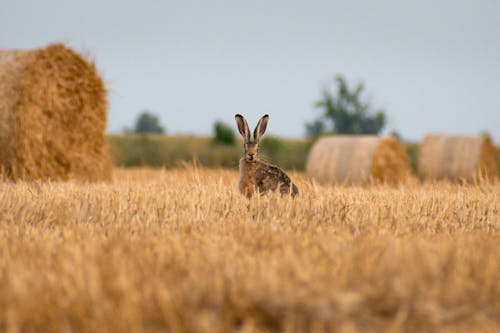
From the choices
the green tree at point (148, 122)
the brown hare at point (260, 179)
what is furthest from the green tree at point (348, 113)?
the brown hare at point (260, 179)

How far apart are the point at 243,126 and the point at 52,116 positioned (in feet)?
20.3

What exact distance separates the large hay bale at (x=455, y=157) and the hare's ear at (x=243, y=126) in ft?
38.9

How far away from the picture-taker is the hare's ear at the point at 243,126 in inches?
196

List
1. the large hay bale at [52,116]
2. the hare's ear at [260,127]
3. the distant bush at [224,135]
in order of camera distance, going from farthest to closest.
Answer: the distant bush at [224,135] → the large hay bale at [52,116] → the hare's ear at [260,127]

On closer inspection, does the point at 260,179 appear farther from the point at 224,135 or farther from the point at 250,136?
the point at 224,135

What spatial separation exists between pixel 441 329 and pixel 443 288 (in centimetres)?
32

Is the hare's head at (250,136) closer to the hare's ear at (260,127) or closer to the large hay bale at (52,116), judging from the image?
the hare's ear at (260,127)

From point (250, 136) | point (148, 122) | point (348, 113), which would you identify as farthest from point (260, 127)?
point (148, 122)

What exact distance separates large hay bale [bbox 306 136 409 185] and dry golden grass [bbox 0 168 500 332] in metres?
8.92

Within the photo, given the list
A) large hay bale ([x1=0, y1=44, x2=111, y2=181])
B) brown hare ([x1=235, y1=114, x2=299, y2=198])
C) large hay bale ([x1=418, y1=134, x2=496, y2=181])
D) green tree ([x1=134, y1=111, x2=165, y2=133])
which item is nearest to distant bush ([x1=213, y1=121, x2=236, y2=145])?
large hay bale ([x1=418, y1=134, x2=496, y2=181])

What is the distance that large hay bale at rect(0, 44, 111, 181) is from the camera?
9281 millimetres

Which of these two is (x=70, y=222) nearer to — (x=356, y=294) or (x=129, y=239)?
(x=129, y=239)

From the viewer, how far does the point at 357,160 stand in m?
13.6

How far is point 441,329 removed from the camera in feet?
7.66
